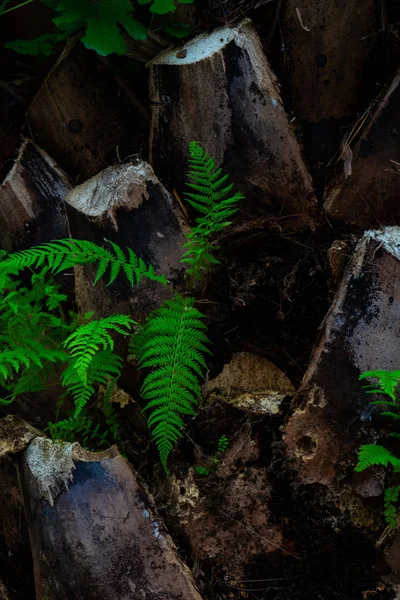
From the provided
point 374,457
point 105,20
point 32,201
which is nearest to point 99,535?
point 374,457

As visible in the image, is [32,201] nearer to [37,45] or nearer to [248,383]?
[37,45]

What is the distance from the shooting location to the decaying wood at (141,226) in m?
2.24

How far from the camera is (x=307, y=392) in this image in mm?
1955

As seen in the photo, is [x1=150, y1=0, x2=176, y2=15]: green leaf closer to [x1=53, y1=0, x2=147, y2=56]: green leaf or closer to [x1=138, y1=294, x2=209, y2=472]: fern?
[x1=53, y1=0, x2=147, y2=56]: green leaf

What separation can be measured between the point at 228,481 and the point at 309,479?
0.97 ft

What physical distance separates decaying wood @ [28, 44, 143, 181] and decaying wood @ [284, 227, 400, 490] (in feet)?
3.93

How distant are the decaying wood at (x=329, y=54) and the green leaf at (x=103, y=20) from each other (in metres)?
0.62

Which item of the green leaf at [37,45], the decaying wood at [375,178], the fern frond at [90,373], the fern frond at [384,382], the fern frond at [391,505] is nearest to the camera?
the fern frond at [384,382]

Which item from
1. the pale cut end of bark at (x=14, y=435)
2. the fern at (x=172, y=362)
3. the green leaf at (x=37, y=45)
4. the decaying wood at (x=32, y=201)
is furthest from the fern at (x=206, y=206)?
the pale cut end of bark at (x=14, y=435)

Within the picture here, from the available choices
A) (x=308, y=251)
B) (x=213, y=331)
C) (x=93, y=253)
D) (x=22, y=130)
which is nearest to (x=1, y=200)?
(x=22, y=130)

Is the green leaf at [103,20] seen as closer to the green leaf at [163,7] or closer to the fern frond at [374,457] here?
the green leaf at [163,7]

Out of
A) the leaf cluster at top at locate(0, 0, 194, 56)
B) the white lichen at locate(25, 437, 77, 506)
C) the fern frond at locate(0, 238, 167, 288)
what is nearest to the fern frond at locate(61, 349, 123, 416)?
the white lichen at locate(25, 437, 77, 506)

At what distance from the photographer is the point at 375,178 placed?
2.07 meters

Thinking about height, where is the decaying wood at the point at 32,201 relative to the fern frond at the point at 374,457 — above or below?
above
